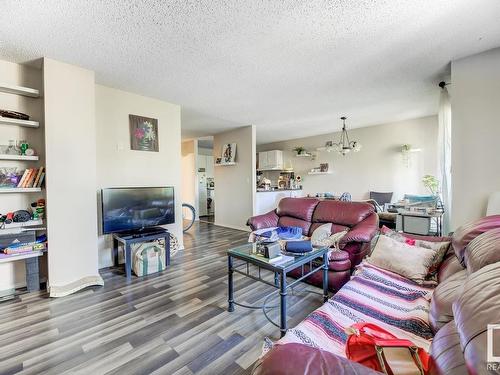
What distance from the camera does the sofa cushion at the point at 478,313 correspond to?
0.57 meters

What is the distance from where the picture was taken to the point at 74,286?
2475mm

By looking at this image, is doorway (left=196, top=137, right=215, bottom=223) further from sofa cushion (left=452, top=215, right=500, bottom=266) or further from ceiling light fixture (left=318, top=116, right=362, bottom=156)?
sofa cushion (left=452, top=215, right=500, bottom=266)

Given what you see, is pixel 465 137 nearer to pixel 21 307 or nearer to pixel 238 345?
pixel 238 345

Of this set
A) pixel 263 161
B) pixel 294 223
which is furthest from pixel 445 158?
pixel 263 161

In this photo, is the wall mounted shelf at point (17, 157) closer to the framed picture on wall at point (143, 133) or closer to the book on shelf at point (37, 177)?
the book on shelf at point (37, 177)

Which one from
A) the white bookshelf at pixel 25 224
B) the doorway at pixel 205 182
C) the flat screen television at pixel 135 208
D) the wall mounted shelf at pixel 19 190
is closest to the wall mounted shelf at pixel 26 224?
the white bookshelf at pixel 25 224

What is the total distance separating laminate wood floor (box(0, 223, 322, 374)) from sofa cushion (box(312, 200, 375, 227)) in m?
1.08

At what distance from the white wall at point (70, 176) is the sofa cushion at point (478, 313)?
3.12 m

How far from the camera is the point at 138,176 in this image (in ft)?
11.3

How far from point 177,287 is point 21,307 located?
4.57 ft

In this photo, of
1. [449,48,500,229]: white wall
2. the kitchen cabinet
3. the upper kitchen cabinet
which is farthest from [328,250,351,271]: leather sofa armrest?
the kitchen cabinet

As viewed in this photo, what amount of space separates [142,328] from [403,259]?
2.17 metres

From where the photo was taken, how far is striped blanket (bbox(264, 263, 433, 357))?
115 cm

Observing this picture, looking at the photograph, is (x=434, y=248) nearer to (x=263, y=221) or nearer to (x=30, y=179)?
(x=263, y=221)
